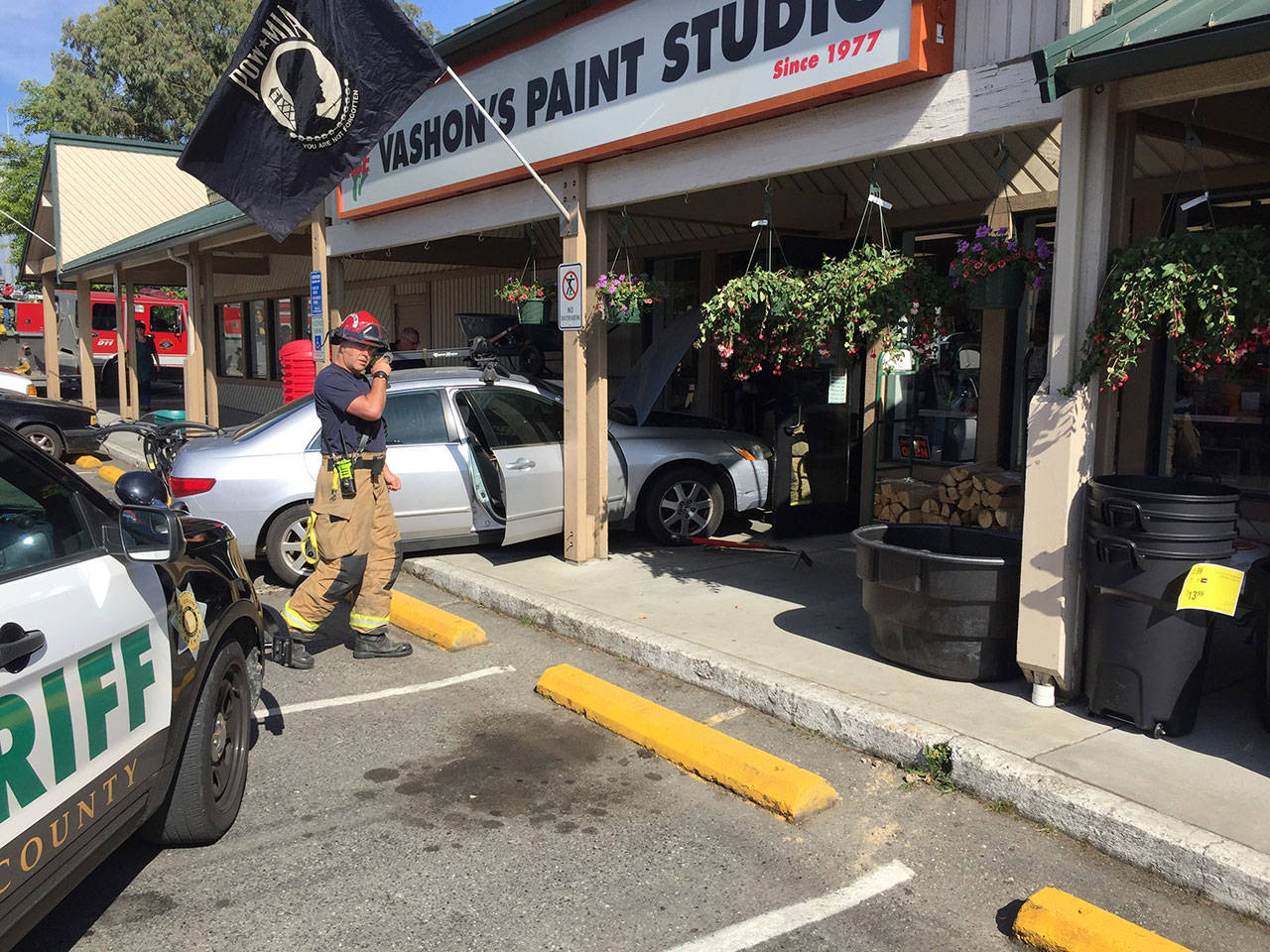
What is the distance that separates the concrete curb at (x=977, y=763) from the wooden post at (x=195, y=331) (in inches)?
414

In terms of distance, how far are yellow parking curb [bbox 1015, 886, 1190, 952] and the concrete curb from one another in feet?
1.21

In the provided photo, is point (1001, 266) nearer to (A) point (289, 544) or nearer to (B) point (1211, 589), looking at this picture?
(B) point (1211, 589)

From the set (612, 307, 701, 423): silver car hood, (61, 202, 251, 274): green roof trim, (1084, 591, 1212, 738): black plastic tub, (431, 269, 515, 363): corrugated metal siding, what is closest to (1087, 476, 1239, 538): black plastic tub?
(1084, 591, 1212, 738): black plastic tub

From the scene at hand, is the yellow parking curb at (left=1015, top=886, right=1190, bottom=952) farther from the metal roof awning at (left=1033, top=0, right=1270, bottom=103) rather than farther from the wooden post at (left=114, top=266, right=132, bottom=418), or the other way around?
the wooden post at (left=114, top=266, right=132, bottom=418)

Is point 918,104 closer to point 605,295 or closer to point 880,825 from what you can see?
point 605,295

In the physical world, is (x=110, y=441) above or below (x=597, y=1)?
below

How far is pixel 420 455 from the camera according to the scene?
7.56 meters

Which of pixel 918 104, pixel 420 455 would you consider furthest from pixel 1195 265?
pixel 420 455

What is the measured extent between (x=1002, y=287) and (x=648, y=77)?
291 centimetres

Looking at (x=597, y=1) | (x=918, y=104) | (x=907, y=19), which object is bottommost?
(x=918, y=104)

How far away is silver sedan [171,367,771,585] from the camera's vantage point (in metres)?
7.26

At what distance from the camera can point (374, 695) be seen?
5355 mm

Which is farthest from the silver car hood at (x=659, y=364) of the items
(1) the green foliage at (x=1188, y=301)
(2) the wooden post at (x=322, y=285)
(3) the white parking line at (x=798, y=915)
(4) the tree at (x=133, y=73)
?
(4) the tree at (x=133, y=73)

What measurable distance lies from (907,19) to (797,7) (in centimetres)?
83
